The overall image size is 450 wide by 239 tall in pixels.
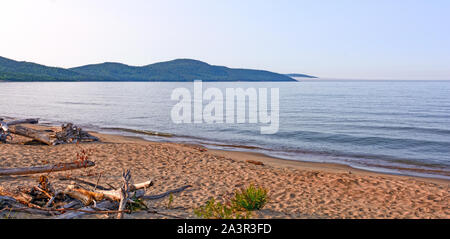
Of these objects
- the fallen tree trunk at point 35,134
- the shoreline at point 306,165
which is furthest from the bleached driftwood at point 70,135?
the shoreline at point 306,165

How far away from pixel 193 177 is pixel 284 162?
20.8ft

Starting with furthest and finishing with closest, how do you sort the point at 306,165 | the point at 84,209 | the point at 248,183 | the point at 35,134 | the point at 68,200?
the point at 35,134, the point at 306,165, the point at 248,183, the point at 68,200, the point at 84,209

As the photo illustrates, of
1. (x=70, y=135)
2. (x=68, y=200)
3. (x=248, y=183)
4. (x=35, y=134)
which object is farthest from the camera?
(x=70, y=135)

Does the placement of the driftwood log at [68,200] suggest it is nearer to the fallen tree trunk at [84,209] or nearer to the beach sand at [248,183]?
the fallen tree trunk at [84,209]

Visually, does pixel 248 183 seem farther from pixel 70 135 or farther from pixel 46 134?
pixel 46 134

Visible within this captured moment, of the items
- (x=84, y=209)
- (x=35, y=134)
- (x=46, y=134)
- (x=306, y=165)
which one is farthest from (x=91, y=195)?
(x=35, y=134)

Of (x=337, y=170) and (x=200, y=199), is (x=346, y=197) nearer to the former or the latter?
(x=200, y=199)

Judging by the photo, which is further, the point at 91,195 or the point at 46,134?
the point at 46,134

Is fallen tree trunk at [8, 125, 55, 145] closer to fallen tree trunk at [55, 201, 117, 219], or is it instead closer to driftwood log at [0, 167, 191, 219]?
driftwood log at [0, 167, 191, 219]

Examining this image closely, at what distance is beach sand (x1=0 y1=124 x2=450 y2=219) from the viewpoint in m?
8.12

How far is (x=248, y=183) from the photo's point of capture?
10820 millimetres

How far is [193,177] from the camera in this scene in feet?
36.6

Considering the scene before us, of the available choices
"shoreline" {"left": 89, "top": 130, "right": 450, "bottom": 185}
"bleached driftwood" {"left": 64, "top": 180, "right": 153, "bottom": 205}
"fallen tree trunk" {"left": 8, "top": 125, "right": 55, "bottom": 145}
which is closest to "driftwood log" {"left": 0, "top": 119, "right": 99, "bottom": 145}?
"fallen tree trunk" {"left": 8, "top": 125, "right": 55, "bottom": 145}
